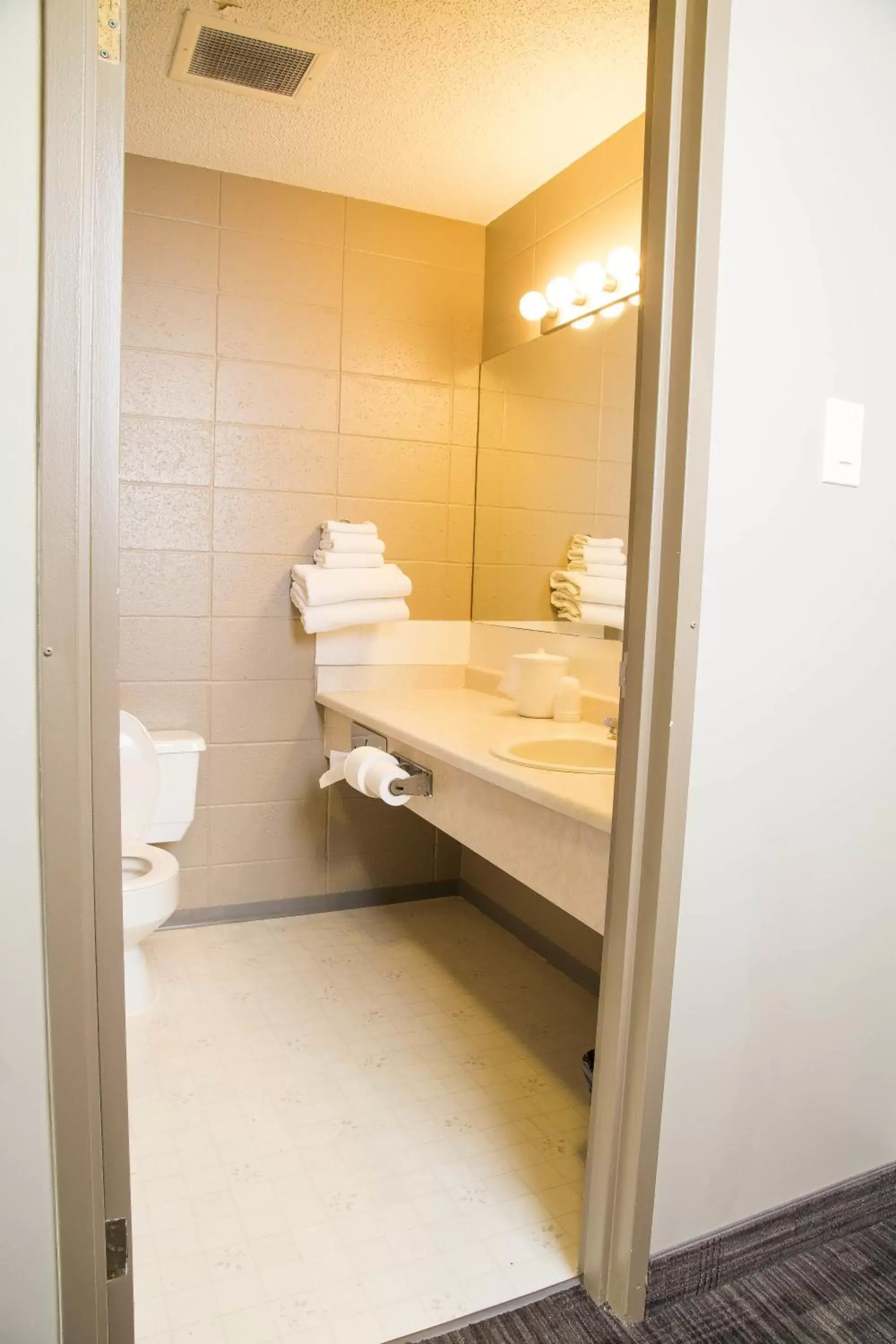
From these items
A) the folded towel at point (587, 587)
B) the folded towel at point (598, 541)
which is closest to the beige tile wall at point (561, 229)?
the folded towel at point (598, 541)

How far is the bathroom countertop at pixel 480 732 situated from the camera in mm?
1638

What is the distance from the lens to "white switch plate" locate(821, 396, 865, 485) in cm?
142

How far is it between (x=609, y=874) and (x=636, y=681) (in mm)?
306

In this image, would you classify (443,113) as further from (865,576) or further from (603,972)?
(603,972)

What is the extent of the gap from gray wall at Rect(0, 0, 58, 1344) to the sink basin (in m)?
1.16

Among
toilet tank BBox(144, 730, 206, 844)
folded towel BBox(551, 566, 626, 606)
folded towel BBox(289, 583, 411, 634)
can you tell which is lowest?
toilet tank BBox(144, 730, 206, 844)

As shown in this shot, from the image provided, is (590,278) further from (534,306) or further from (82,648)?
(82,648)

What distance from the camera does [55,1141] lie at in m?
1.04

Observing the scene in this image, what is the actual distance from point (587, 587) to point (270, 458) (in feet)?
3.58

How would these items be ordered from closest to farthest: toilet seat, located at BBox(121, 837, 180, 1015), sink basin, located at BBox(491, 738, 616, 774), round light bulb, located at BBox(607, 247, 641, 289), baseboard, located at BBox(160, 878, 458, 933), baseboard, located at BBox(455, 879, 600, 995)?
sink basin, located at BBox(491, 738, 616, 774) → toilet seat, located at BBox(121, 837, 180, 1015) → round light bulb, located at BBox(607, 247, 641, 289) → baseboard, located at BBox(455, 879, 600, 995) → baseboard, located at BBox(160, 878, 458, 933)

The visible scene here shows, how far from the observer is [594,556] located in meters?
2.52

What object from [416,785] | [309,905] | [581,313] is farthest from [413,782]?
[581,313]

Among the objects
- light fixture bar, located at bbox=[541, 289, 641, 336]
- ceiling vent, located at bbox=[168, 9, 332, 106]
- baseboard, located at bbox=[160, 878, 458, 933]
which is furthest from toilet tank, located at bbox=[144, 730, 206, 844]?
ceiling vent, located at bbox=[168, 9, 332, 106]

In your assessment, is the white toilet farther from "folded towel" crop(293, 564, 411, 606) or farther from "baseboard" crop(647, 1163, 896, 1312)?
"baseboard" crop(647, 1163, 896, 1312)
